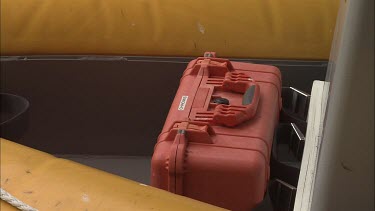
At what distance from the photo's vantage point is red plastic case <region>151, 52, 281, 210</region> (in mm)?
897

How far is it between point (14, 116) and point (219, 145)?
0.56 metres

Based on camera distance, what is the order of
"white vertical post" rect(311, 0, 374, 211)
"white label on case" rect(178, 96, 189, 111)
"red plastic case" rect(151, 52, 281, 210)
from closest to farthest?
"white vertical post" rect(311, 0, 374, 211) → "red plastic case" rect(151, 52, 281, 210) → "white label on case" rect(178, 96, 189, 111)

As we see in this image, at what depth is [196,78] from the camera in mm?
1138

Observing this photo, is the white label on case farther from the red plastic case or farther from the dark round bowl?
the dark round bowl

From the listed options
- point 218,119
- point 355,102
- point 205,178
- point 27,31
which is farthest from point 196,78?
point 355,102

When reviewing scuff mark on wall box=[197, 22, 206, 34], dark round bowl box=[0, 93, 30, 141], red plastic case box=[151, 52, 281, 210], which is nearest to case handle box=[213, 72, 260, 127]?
red plastic case box=[151, 52, 281, 210]

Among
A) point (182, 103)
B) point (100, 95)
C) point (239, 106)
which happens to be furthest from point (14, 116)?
point (239, 106)

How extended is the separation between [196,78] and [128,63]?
0.24 meters

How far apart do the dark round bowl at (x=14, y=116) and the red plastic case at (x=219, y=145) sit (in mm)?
389

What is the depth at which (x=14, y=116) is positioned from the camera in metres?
1.26

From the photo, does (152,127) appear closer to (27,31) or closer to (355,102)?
(27,31)

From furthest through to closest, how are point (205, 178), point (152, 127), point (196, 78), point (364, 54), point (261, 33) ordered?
point (152, 127) → point (261, 33) → point (196, 78) → point (205, 178) → point (364, 54)

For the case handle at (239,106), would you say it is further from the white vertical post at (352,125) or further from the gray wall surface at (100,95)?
the white vertical post at (352,125)

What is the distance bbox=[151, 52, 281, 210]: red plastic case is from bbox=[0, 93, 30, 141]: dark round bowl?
389 mm
